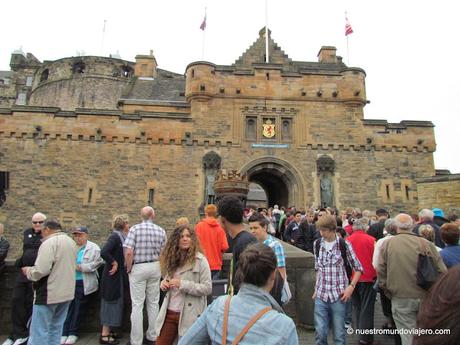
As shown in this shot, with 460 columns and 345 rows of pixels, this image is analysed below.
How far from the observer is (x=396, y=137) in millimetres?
18047

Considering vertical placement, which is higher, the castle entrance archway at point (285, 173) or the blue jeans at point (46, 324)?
the castle entrance archway at point (285, 173)

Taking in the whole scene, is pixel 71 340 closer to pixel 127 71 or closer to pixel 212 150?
pixel 212 150

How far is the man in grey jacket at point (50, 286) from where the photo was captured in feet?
12.4

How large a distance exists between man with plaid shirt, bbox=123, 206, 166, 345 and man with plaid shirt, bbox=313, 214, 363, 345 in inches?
77.2

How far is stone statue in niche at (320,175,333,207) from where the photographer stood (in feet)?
55.8

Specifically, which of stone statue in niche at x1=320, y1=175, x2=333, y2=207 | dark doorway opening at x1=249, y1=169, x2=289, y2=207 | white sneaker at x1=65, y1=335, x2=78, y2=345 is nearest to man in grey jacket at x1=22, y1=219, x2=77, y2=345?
white sneaker at x1=65, y1=335, x2=78, y2=345

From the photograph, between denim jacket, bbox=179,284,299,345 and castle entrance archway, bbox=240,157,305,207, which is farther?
castle entrance archway, bbox=240,157,305,207

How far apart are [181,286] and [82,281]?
8.33 feet

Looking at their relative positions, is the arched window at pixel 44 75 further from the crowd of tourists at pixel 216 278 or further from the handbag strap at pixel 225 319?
the handbag strap at pixel 225 319

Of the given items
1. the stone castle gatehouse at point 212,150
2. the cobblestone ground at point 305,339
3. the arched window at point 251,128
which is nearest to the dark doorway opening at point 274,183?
the stone castle gatehouse at point 212,150

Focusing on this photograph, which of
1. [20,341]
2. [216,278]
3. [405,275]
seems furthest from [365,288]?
[20,341]

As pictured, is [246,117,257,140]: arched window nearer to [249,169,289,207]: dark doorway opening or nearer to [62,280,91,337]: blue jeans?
[249,169,289,207]: dark doorway opening

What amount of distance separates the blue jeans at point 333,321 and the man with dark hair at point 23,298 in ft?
11.4

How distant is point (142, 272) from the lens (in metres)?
4.27
